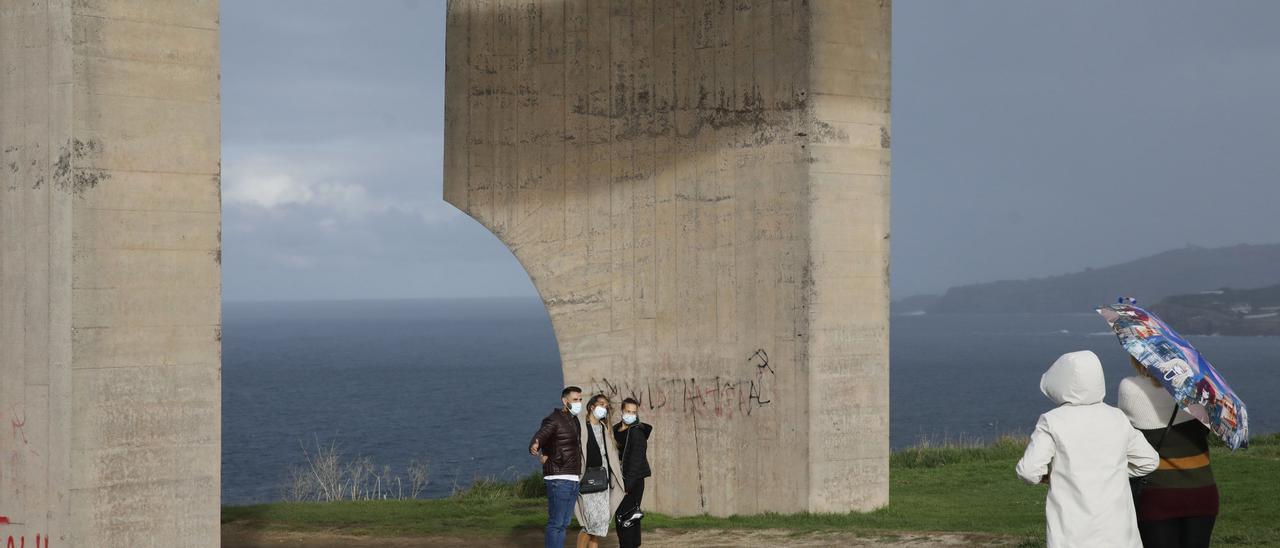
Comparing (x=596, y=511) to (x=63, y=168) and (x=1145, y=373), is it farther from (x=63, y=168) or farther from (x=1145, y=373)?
(x=1145, y=373)

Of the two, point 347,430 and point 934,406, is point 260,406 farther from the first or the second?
point 934,406

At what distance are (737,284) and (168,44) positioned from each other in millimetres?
7032

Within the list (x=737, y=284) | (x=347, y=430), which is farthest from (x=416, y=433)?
(x=737, y=284)

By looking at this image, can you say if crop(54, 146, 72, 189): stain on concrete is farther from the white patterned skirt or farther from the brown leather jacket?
the white patterned skirt

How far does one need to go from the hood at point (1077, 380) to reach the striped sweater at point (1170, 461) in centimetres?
68

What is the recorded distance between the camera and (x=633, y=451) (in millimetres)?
11648

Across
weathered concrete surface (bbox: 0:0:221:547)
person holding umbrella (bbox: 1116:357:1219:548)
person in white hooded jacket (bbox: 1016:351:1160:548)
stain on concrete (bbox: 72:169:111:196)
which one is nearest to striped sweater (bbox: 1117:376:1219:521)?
person holding umbrella (bbox: 1116:357:1219:548)

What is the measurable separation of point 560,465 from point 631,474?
2.94 feet

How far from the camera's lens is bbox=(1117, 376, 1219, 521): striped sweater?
724 cm

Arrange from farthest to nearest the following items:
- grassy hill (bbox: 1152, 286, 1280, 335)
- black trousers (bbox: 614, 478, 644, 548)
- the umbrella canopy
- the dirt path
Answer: grassy hill (bbox: 1152, 286, 1280, 335)
the dirt path
black trousers (bbox: 614, 478, 644, 548)
the umbrella canopy

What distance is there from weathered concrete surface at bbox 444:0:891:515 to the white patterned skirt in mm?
4031

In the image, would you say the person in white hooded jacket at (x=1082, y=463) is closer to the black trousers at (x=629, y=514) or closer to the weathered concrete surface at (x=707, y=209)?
the black trousers at (x=629, y=514)

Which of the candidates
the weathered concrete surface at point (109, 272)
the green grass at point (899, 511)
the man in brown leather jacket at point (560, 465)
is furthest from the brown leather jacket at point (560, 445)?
the green grass at point (899, 511)

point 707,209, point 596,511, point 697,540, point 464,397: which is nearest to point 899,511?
point 697,540
